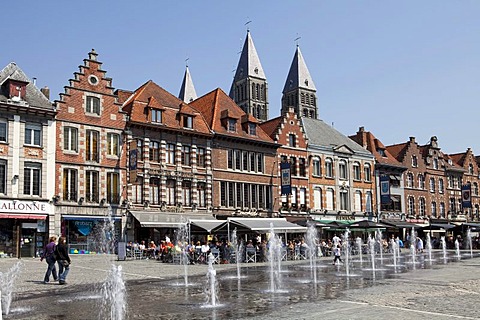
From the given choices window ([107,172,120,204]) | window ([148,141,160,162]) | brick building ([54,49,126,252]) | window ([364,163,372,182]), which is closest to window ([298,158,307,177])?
window ([364,163,372,182])

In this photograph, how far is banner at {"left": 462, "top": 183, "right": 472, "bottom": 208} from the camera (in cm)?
6406

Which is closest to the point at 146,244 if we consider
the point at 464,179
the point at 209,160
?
the point at 209,160

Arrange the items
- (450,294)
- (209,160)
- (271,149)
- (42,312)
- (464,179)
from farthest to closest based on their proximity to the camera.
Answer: (464,179) < (271,149) < (209,160) < (450,294) < (42,312)

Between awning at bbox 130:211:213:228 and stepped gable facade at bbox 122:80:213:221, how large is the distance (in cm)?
45

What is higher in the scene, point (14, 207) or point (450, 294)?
point (14, 207)

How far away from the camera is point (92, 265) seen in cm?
2766

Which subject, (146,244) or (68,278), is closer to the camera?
(68,278)

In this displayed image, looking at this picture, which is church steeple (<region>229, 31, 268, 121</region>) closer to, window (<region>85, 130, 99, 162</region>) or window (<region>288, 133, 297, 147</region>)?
window (<region>288, 133, 297, 147</region>)

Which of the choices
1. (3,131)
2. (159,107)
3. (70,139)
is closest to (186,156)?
(159,107)

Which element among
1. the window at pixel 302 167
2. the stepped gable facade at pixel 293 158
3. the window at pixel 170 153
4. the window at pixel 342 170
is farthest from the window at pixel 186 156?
the window at pixel 342 170

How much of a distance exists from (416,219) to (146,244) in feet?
111

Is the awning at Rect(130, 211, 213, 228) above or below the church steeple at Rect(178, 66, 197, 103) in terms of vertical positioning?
below

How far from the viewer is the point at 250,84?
97.1 metres

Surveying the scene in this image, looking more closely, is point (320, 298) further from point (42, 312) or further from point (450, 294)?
point (42, 312)
